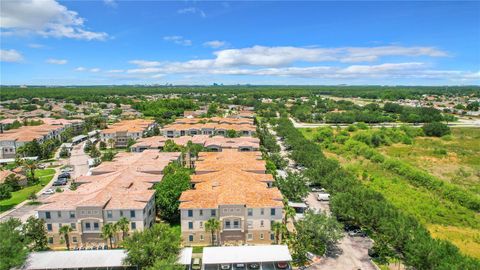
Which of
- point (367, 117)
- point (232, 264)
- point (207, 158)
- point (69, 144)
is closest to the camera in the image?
point (232, 264)

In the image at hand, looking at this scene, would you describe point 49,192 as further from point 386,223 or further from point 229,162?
point 386,223

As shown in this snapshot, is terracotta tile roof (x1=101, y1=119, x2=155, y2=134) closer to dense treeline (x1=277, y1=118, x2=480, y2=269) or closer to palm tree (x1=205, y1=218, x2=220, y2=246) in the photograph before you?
dense treeline (x1=277, y1=118, x2=480, y2=269)

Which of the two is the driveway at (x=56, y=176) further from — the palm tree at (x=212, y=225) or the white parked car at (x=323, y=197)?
the white parked car at (x=323, y=197)

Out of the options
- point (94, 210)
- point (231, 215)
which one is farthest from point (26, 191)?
point (231, 215)

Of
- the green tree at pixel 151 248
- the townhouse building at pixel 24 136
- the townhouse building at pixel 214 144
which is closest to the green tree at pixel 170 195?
the green tree at pixel 151 248

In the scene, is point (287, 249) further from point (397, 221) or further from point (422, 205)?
point (422, 205)

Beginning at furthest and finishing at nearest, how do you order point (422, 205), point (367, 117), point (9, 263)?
point (367, 117) → point (422, 205) → point (9, 263)

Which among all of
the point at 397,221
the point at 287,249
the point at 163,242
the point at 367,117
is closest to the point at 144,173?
the point at 163,242
